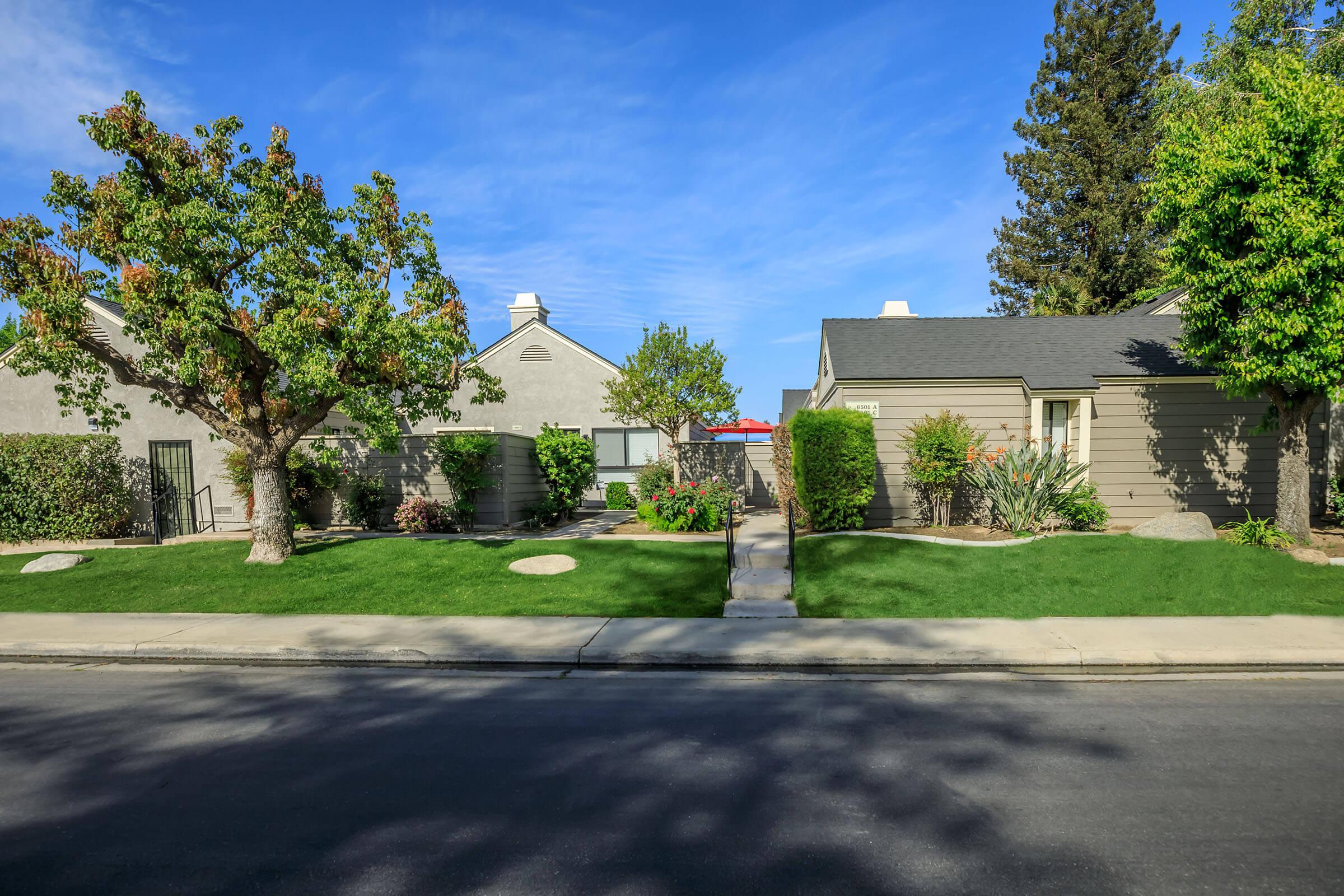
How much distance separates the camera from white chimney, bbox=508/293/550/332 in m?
21.6

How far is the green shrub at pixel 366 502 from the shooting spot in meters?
14.2

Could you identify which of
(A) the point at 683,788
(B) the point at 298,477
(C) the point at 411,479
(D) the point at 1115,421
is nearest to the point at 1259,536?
(D) the point at 1115,421

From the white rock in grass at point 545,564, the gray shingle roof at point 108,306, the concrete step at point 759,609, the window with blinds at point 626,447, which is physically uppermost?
the gray shingle roof at point 108,306

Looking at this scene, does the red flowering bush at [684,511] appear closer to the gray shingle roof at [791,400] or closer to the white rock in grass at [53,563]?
the white rock in grass at [53,563]

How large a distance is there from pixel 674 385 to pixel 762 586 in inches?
314

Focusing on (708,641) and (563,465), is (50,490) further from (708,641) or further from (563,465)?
(708,641)

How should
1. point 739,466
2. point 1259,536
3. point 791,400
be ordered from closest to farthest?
point 1259,536
point 739,466
point 791,400

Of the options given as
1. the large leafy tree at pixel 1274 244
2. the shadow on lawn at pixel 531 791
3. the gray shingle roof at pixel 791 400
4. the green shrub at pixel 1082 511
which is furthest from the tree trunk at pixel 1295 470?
the gray shingle roof at pixel 791 400

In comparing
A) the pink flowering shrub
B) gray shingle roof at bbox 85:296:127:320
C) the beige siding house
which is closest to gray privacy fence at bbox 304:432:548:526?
the pink flowering shrub

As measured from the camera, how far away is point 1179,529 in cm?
1064

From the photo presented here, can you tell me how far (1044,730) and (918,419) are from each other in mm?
9189

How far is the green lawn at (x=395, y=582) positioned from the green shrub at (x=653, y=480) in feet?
8.10

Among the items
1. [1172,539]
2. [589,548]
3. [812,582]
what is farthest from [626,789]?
[1172,539]

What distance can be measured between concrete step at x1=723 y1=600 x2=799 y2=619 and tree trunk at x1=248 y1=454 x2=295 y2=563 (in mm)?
7529
